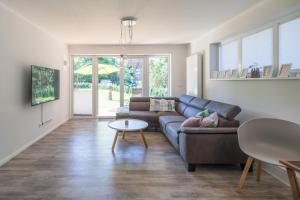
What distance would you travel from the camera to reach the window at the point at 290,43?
2963 mm

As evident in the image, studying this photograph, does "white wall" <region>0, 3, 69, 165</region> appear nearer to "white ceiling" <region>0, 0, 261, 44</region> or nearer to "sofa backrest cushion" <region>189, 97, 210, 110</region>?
"white ceiling" <region>0, 0, 261, 44</region>

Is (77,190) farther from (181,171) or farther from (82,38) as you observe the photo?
(82,38)

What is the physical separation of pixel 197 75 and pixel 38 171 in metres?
4.18

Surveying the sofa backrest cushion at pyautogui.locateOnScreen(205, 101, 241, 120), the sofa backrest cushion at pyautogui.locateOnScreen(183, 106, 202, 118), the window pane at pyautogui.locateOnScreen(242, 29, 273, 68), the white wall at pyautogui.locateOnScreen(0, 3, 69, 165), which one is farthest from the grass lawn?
the window pane at pyautogui.locateOnScreen(242, 29, 273, 68)

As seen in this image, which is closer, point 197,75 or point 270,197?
point 270,197

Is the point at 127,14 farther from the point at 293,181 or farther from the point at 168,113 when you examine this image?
the point at 293,181

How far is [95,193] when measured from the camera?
8.75 ft

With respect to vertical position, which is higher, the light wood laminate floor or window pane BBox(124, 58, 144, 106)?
window pane BBox(124, 58, 144, 106)

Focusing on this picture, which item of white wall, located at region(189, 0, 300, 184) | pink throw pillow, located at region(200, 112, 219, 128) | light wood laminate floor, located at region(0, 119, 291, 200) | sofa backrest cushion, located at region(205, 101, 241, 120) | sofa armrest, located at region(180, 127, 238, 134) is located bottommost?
light wood laminate floor, located at region(0, 119, 291, 200)

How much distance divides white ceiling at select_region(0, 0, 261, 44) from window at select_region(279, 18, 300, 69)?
59 centimetres

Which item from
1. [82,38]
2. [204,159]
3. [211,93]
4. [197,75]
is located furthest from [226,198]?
[82,38]

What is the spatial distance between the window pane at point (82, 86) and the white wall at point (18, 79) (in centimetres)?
219

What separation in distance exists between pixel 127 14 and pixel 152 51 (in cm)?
351

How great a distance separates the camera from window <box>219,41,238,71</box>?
15.1ft
